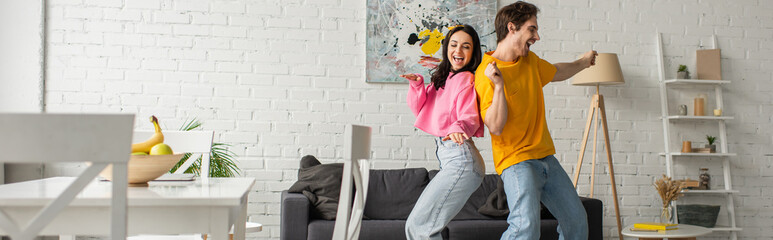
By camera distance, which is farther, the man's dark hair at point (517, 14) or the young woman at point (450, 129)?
the man's dark hair at point (517, 14)

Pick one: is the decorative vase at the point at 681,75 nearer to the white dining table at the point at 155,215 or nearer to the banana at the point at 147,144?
the banana at the point at 147,144

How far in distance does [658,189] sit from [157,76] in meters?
3.51

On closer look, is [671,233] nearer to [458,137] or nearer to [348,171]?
[458,137]

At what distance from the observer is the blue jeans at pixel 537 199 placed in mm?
2324

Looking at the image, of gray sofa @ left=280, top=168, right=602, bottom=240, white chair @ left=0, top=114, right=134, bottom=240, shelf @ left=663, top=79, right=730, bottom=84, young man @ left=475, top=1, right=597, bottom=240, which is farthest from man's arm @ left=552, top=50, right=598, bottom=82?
shelf @ left=663, top=79, right=730, bottom=84

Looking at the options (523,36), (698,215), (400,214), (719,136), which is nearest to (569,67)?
(523,36)

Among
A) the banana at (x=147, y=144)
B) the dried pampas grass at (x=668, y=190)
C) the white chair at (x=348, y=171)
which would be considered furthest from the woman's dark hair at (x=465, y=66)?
the dried pampas grass at (x=668, y=190)

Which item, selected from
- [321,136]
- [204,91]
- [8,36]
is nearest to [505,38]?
[321,136]

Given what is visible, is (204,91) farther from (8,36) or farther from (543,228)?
(543,228)

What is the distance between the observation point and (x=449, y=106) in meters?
2.61

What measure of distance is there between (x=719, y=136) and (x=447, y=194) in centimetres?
350

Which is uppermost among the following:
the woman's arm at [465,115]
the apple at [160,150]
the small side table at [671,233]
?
the woman's arm at [465,115]

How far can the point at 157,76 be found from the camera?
4.42 meters

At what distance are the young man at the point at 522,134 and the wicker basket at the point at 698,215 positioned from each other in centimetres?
270
